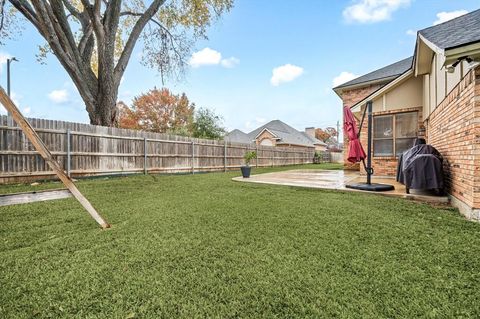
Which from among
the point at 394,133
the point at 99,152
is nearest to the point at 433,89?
the point at 394,133

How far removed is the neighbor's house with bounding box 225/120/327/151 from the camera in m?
29.9

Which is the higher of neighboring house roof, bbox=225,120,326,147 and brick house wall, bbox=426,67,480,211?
neighboring house roof, bbox=225,120,326,147

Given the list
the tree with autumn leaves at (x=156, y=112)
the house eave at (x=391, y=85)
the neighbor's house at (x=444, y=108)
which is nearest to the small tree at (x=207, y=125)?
the tree with autumn leaves at (x=156, y=112)

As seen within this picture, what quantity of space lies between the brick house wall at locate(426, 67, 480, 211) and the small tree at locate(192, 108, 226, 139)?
1894 centimetres

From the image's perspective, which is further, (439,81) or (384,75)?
(384,75)

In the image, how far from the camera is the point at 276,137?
96.7 ft

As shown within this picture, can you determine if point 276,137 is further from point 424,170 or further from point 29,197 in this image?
point 29,197

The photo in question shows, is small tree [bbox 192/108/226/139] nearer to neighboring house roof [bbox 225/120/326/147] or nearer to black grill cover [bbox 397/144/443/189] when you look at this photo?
neighboring house roof [bbox 225/120/326/147]

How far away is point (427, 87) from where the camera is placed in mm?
6414

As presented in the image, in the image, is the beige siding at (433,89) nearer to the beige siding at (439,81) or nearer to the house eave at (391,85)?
the beige siding at (439,81)

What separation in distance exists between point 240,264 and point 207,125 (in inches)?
820

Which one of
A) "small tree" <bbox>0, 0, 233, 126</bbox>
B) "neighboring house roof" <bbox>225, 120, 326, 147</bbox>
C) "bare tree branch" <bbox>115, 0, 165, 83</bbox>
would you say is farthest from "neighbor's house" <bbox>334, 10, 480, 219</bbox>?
"neighboring house roof" <bbox>225, 120, 326, 147</bbox>

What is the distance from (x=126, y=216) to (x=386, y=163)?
27.8 feet

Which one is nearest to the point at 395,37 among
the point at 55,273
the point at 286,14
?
the point at 286,14
